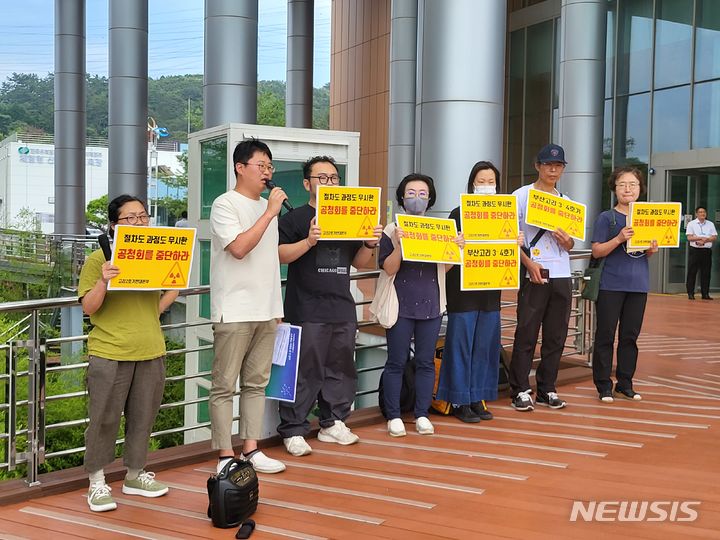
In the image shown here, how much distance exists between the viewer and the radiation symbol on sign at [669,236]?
666cm

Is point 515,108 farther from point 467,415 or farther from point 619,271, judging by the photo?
point 467,415

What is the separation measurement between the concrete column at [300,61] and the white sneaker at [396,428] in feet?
70.4

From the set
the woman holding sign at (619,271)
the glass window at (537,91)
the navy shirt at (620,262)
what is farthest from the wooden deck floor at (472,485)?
the glass window at (537,91)

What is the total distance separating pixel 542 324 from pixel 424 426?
1534 millimetres

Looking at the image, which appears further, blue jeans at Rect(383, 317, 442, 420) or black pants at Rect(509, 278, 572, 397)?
black pants at Rect(509, 278, 572, 397)

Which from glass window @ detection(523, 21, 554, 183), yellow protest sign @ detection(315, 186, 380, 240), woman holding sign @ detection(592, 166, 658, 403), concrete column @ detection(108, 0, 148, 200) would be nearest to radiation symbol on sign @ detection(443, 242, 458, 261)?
yellow protest sign @ detection(315, 186, 380, 240)

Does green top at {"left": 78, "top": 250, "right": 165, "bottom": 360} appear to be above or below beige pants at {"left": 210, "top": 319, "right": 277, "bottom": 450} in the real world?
above

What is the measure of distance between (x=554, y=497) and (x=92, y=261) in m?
2.84

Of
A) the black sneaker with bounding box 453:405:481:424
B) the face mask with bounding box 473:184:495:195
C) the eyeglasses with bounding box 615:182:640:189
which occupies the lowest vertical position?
the black sneaker with bounding box 453:405:481:424

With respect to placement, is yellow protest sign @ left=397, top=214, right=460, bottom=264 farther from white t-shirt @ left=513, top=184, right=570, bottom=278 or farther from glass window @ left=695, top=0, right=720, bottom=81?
glass window @ left=695, top=0, right=720, bottom=81

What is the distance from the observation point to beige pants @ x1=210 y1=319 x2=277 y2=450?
4.74m

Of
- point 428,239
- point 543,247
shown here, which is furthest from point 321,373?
point 543,247

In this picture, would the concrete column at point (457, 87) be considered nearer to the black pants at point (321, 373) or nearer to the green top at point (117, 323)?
the black pants at point (321, 373)

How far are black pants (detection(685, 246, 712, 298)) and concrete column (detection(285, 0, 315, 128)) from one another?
1365cm
